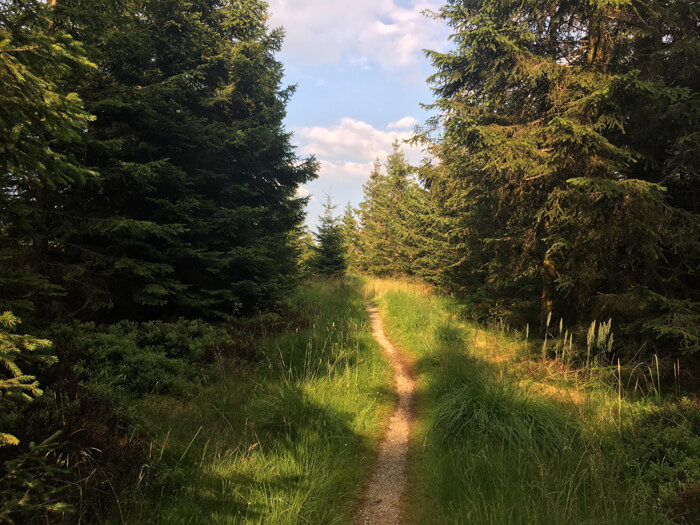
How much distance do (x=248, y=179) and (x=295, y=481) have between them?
34.1 ft

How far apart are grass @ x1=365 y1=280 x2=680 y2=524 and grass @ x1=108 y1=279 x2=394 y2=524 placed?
823mm

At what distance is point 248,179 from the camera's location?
1159 cm

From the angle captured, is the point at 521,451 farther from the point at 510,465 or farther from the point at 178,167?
the point at 178,167

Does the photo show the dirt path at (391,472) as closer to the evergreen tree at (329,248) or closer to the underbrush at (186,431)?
the underbrush at (186,431)

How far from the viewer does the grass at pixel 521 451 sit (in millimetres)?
2818

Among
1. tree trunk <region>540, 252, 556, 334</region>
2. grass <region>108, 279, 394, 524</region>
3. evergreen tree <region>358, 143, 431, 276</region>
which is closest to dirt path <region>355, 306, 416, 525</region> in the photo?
grass <region>108, 279, 394, 524</region>

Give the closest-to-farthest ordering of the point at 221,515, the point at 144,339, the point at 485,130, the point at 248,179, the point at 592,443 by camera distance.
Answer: the point at 221,515
the point at 592,443
the point at 144,339
the point at 485,130
the point at 248,179

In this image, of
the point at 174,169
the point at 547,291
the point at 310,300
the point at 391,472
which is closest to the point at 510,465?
the point at 391,472

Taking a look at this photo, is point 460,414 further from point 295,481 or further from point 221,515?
point 221,515

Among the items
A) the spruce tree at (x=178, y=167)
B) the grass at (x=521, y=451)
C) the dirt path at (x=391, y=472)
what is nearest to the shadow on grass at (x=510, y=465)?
the grass at (x=521, y=451)

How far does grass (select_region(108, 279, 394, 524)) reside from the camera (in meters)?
2.76

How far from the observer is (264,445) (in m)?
3.72

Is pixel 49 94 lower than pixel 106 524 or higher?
higher

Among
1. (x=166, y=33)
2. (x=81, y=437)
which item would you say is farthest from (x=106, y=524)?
(x=166, y=33)
